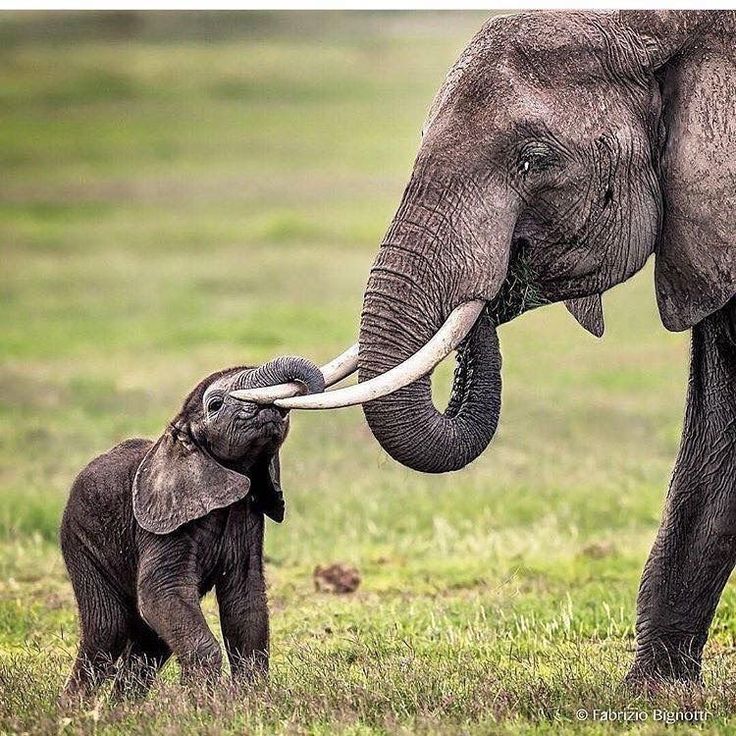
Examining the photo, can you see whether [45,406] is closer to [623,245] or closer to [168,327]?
[168,327]

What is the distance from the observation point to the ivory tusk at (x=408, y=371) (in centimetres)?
615

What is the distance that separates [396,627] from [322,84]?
1483 centimetres

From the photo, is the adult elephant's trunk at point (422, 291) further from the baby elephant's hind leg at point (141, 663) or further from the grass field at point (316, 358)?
the baby elephant's hind leg at point (141, 663)

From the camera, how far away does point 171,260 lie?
25.9 metres

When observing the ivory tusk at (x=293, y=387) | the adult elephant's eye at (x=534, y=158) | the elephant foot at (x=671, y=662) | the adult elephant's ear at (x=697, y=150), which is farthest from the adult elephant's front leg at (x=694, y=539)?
the ivory tusk at (x=293, y=387)

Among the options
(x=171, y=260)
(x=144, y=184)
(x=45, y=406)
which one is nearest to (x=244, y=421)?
(x=45, y=406)

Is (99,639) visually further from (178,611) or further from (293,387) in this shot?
(293,387)

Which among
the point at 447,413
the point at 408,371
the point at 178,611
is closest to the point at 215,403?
the point at 178,611

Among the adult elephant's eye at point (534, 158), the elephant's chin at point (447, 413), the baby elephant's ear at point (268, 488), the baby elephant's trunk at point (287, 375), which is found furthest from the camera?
the baby elephant's ear at point (268, 488)

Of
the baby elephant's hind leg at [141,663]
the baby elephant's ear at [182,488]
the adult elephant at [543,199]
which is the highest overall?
the adult elephant at [543,199]

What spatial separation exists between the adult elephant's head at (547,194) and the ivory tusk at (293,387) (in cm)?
44

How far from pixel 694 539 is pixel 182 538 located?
2.16 m

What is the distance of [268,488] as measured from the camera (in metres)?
7.36

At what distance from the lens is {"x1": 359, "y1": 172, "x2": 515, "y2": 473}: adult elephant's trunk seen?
6301 mm
